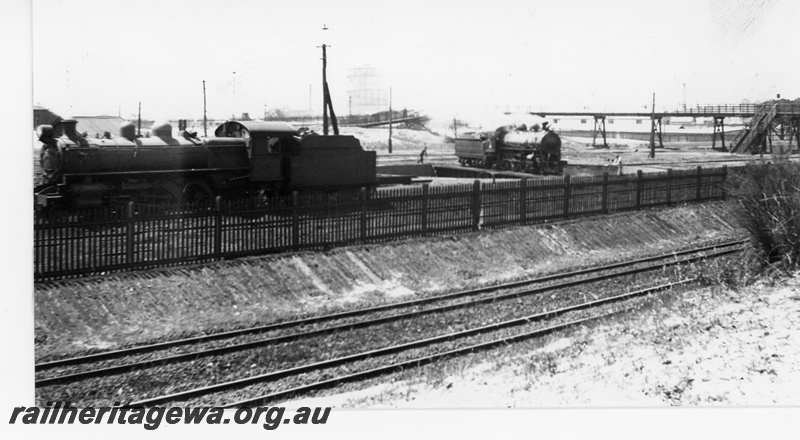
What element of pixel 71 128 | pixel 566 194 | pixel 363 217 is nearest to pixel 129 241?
pixel 71 128

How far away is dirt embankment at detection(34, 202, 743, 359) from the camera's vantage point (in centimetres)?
820

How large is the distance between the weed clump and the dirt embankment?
3099mm

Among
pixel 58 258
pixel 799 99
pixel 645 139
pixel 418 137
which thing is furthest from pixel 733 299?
pixel 645 139

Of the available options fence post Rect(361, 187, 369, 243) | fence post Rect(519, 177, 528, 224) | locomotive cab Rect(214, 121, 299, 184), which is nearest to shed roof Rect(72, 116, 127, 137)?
locomotive cab Rect(214, 121, 299, 184)

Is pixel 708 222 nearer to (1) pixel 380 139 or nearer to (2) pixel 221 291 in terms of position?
(2) pixel 221 291

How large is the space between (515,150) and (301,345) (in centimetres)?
2333

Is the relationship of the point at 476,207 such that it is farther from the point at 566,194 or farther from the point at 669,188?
the point at 669,188

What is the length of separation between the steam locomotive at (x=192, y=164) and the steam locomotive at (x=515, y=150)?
45.9 ft

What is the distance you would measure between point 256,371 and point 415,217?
604 cm

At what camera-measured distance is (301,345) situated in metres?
8.13

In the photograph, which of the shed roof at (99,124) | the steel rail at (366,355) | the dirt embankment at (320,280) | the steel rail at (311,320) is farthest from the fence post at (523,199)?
the shed roof at (99,124)

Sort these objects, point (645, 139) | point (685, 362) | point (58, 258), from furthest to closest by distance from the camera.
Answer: point (645, 139) → point (58, 258) → point (685, 362)

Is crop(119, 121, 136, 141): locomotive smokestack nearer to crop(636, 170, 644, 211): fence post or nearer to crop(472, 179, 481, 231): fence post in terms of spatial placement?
crop(472, 179, 481, 231): fence post

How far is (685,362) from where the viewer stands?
7.05m
